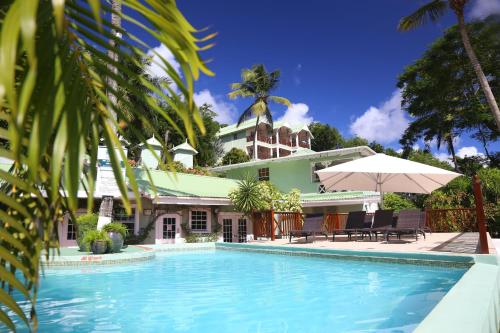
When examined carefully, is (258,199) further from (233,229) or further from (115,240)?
(115,240)

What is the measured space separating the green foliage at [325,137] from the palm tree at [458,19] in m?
41.7

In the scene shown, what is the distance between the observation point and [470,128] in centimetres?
3120

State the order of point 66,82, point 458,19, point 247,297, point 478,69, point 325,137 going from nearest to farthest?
point 66,82 < point 247,297 < point 478,69 < point 458,19 < point 325,137

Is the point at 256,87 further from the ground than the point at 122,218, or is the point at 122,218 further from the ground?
the point at 256,87

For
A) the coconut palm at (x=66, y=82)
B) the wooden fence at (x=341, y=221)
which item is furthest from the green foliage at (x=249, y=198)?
the coconut palm at (x=66, y=82)

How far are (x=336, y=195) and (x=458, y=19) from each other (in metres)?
11.5

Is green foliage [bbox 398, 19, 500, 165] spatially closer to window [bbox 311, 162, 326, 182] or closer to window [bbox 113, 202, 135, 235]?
window [bbox 311, 162, 326, 182]

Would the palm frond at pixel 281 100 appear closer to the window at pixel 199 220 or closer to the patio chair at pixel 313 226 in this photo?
the window at pixel 199 220

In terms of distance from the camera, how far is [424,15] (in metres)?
19.1

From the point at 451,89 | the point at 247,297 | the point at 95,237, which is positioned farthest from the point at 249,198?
the point at 451,89

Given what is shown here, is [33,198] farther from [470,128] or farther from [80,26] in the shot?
[470,128]

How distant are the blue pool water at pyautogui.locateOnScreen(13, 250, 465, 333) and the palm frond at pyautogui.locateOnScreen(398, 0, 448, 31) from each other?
14.7 metres

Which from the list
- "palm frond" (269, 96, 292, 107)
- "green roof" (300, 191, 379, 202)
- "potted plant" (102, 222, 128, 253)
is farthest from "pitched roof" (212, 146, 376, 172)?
"potted plant" (102, 222, 128, 253)

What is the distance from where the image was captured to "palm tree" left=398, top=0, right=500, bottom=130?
16828mm
